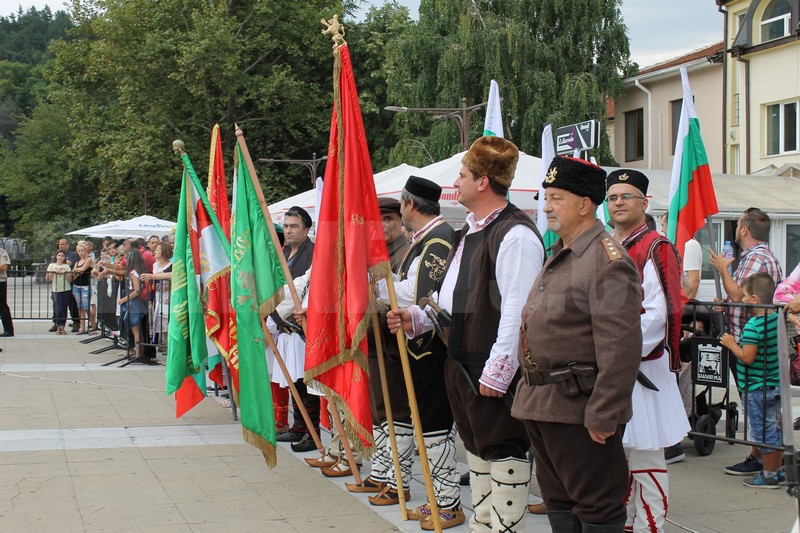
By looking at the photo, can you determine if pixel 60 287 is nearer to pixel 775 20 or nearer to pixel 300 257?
pixel 300 257

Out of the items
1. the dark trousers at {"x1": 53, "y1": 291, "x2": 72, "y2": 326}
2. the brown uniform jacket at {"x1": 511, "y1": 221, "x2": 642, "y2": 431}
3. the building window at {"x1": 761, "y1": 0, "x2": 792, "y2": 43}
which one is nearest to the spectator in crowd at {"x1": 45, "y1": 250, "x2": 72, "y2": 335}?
the dark trousers at {"x1": 53, "y1": 291, "x2": 72, "y2": 326}

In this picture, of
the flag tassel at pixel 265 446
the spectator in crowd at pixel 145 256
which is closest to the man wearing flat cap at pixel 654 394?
the flag tassel at pixel 265 446

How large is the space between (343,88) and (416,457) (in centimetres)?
323

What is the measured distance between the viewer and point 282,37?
36406mm

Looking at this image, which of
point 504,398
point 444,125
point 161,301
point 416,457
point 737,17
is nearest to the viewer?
point 504,398

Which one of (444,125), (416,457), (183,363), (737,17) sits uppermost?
(737,17)

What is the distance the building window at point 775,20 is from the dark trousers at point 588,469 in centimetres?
2530

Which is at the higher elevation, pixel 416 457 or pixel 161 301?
pixel 161 301

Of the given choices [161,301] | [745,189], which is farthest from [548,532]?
[745,189]

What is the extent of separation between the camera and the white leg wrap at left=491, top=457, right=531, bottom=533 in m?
4.23

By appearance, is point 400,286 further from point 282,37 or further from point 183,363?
point 282,37

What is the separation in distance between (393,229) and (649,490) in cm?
247

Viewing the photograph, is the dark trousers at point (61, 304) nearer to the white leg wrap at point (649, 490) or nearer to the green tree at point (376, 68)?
the white leg wrap at point (649, 490)

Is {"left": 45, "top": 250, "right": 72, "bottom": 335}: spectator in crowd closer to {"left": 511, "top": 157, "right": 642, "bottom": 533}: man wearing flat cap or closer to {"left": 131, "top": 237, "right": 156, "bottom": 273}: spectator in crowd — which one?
{"left": 131, "top": 237, "right": 156, "bottom": 273}: spectator in crowd
